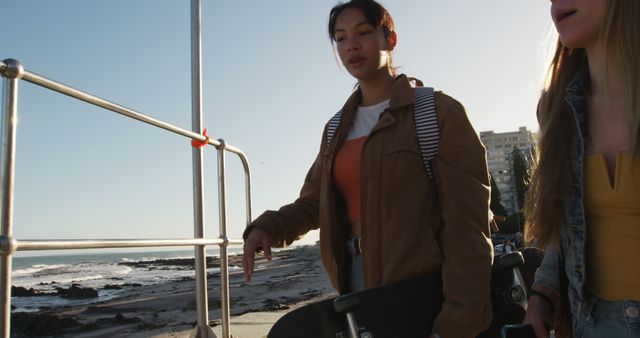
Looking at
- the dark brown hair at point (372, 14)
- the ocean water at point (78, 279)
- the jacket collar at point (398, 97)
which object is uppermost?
the dark brown hair at point (372, 14)

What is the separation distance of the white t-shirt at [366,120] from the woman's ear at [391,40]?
0.71 ft

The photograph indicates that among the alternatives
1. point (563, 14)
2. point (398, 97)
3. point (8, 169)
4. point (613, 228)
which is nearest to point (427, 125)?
point (398, 97)

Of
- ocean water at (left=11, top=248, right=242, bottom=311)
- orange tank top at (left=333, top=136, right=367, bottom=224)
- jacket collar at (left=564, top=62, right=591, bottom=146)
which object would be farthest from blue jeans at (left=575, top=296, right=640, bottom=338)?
ocean water at (left=11, top=248, right=242, bottom=311)

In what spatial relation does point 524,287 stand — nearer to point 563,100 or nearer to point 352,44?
point 563,100

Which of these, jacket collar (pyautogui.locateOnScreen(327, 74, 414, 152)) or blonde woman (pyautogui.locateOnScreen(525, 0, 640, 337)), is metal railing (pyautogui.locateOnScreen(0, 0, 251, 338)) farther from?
blonde woman (pyautogui.locateOnScreen(525, 0, 640, 337))

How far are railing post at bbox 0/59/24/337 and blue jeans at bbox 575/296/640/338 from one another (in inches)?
65.9

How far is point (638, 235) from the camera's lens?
121cm

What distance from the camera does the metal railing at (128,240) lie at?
1.94m

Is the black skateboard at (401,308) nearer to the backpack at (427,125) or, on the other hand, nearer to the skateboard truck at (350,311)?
the skateboard truck at (350,311)

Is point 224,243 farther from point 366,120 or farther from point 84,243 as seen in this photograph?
point 366,120

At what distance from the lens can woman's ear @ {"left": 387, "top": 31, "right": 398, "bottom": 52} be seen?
7.34 feet

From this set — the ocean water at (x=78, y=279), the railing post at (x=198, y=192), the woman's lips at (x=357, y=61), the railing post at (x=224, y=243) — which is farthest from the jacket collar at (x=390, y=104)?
the ocean water at (x=78, y=279)

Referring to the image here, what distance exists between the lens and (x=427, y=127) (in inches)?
75.2

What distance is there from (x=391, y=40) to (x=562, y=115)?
919mm
